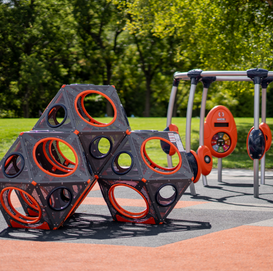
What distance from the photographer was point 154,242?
5152 mm

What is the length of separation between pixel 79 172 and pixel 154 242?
A: 4.62 feet

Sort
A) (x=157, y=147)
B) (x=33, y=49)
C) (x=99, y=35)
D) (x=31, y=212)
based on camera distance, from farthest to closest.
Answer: (x=33, y=49), (x=99, y=35), (x=157, y=147), (x=31, y=212)

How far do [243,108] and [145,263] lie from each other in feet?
146

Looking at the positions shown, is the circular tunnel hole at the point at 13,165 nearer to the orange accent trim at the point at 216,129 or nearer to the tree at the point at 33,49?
the orange accent trim at the point at 216,129

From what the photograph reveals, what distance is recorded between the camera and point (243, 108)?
47156 mm

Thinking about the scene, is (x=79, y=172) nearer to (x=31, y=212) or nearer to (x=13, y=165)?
(x=13, y=165)

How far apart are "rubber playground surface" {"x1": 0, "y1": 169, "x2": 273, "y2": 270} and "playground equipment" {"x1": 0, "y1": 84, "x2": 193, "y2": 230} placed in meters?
0.24

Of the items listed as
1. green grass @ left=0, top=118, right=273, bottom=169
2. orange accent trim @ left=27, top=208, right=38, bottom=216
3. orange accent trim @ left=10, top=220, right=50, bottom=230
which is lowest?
green grass @ left=0, top=118, right=273, bottom=169

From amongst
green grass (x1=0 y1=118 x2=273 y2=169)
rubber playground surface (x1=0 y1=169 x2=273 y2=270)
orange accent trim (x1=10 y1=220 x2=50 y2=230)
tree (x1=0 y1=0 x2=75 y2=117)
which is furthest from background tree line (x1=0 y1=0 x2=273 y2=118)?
orange accent trim (x1=10 y1=220 x2=50 y2=230)

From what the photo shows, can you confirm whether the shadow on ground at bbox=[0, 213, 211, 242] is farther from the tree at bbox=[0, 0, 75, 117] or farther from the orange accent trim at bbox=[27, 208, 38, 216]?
the tree at bbox=[0, 0, 75, 117]

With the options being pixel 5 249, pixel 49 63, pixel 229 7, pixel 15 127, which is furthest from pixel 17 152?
pixel 49 63

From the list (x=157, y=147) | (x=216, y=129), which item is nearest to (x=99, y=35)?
(x=157, y=147)

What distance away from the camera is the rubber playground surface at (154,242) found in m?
4.33

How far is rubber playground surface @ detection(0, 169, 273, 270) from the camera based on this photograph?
4.33 m
